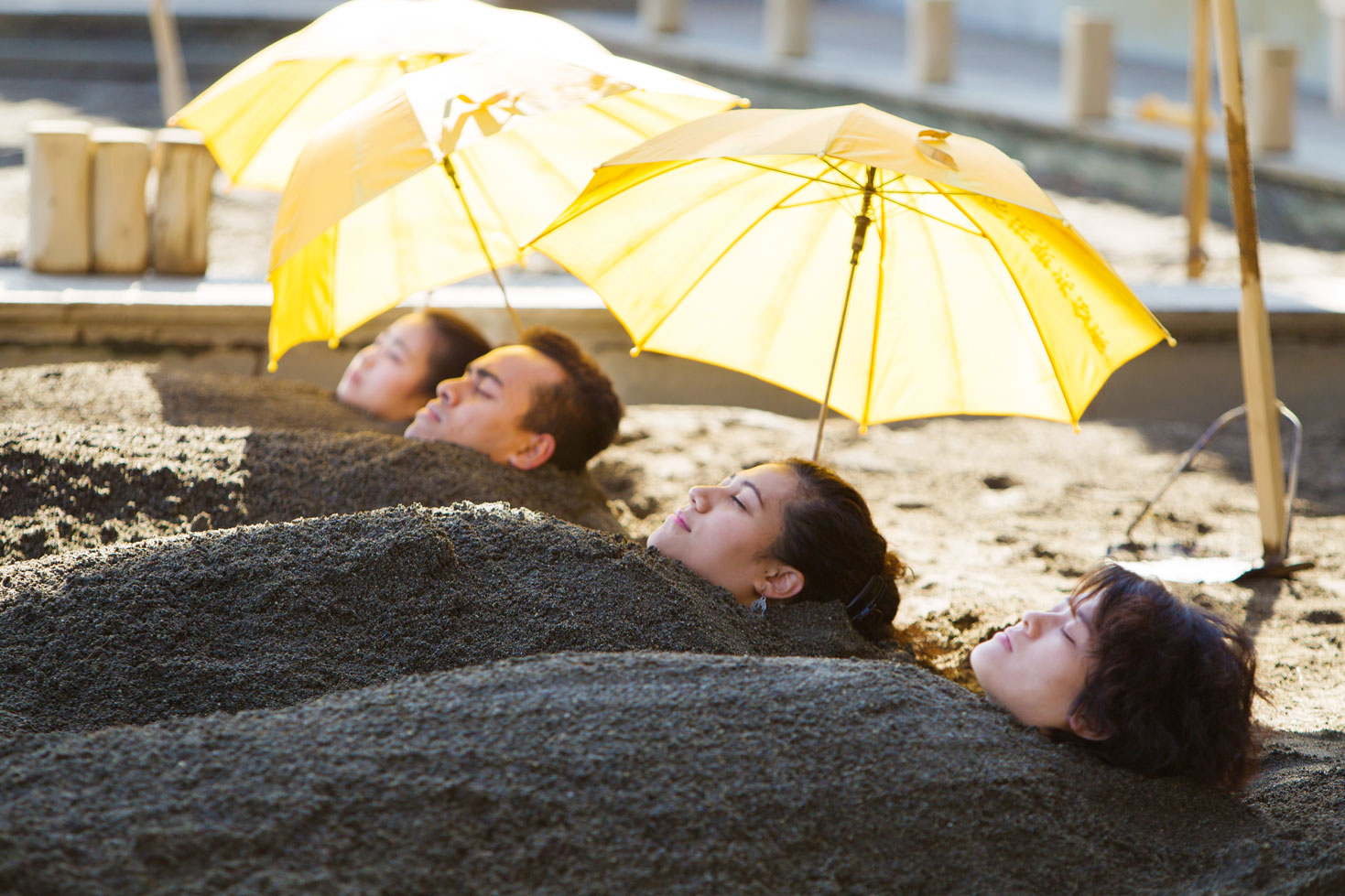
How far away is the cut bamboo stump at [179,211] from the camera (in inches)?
186

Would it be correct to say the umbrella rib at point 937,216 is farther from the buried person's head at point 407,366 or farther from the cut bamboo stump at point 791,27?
the cut bamboo stump at point 791,27

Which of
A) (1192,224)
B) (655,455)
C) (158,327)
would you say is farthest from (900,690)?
(1192,224)

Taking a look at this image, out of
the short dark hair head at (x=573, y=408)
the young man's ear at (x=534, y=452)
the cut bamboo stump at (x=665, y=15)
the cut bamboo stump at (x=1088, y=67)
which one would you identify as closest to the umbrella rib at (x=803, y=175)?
the short dark hair head at (x=573, y=408)

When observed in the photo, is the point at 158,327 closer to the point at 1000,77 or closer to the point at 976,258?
the point at 976,258

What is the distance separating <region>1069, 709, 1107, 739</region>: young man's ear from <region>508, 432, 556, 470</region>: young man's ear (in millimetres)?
1603

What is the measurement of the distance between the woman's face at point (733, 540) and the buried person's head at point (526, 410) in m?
0.86

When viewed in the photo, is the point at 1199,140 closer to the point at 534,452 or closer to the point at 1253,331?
the point at 1253,331

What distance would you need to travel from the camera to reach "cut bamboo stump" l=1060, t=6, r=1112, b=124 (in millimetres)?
8547

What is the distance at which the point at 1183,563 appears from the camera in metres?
3.35

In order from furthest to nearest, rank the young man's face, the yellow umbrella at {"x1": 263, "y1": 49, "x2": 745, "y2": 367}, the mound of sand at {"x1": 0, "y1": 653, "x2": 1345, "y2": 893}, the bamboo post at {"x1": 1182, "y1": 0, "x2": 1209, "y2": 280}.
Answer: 1. the bamboo post at {"x1": 1182, "y1": 0, "x2": 1209, "y2": 280}
2. the young man's face
3. the yellow umbrella at {"x1": 263, "y1": 49, "x2": 745, "y2": 367}
4. the mound of sand at {"x1": 0, "y1": 653, "x2": 1345, "y2": 893}

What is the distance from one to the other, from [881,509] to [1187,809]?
6.38 feet

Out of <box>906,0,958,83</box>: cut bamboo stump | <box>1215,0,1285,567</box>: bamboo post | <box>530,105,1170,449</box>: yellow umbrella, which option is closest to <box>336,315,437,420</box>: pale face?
<box>530,105,1170,449</box>: yellow umbrella

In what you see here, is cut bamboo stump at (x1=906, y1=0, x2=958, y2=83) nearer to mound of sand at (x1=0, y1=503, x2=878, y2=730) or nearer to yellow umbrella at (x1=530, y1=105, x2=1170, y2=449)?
Result: yellow umbrella at (x1=530, y1=105, x2=1170, y2=449)

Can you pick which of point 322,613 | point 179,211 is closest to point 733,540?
point 322,613
